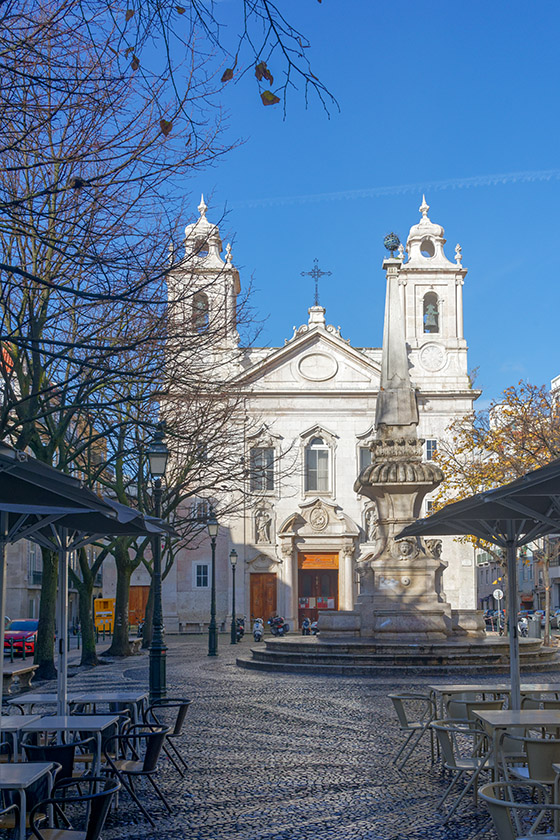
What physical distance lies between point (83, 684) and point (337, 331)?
3674cm

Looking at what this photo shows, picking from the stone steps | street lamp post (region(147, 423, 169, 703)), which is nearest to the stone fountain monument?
the stone steps

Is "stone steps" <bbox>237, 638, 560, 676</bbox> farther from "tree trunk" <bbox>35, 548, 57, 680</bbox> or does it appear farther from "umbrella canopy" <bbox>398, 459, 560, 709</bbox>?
"umbrella canopy" <bbox>398, 459, 560, 709</bbox>

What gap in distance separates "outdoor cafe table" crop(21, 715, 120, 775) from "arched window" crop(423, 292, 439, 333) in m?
48.4

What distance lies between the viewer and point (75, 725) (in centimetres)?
→ 809

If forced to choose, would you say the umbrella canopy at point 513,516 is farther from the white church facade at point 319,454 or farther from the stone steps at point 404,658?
the white church facade at point 319,454

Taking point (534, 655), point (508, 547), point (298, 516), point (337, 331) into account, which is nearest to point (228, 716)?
point (508, 547)

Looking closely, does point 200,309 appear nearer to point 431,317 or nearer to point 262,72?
point 262,72

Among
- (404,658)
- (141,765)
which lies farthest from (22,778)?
(404,658)

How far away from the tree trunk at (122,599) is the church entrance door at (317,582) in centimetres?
2237

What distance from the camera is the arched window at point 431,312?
182 ft

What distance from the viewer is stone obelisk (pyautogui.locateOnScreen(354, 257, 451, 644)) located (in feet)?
71.2

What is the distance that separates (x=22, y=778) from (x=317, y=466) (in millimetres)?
46771

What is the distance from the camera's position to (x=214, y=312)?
1731cm

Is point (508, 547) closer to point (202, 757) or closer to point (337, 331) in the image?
point (202, 757)
